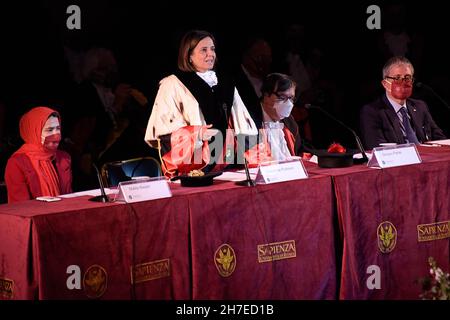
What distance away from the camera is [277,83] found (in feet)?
18.3

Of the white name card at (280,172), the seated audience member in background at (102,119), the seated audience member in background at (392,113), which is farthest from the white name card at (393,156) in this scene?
the seated audience member in background at (102,119)

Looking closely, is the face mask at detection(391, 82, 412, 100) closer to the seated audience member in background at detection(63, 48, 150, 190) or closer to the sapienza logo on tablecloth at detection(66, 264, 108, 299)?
the seated audience member in background at detection(63, 48, 150, 190)

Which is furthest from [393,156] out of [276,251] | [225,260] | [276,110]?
[225,260]

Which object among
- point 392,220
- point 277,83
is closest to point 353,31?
point 277,83

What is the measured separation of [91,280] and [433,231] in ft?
6.63

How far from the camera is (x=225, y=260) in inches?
169

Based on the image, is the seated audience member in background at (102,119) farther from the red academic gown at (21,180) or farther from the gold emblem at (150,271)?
the gold emblem at (150,271)

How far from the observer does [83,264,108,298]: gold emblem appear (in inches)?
151

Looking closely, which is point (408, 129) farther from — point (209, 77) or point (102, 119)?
point (102, 119)

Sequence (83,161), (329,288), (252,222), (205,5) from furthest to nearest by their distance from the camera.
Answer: (205,5) < (83,161) < (329,288) < (252,222)

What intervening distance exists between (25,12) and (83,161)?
1.10 m

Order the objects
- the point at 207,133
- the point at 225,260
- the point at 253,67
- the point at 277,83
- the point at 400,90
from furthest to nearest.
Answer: the point at 253,67 < the point at 400,90 < the point at 277,83 < the point at 207,133 < the point at 225,260

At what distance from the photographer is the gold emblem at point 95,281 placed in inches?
151

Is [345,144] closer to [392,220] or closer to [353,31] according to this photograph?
[353,31]
